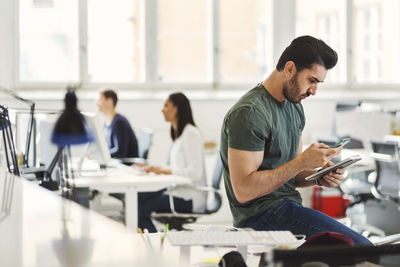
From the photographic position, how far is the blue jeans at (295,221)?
2787mm

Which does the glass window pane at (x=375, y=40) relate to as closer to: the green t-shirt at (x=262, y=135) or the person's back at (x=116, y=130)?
the person's back at (x=116, y=130)

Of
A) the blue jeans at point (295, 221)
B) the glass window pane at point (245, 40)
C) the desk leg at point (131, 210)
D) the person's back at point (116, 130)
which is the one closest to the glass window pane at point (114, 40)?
the glass window pane at point (245, 40)

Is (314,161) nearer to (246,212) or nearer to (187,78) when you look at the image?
(246,212)

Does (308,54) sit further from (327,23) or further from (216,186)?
(327,23)

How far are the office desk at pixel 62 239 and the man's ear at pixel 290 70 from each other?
4.22ft

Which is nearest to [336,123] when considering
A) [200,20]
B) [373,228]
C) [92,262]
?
[373,228]

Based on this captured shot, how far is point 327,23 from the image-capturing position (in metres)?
8.12

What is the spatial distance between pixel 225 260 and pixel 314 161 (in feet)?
3.32

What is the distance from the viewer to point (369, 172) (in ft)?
21.1

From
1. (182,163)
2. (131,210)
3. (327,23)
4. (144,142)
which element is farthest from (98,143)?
(327,23)

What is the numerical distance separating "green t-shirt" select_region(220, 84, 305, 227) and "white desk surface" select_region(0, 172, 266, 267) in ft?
3.18

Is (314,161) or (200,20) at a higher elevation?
(200,20)

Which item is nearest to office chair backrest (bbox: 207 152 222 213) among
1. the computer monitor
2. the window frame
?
the computer monitor

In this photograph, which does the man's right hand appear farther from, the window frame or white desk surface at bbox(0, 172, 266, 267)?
the window frame
